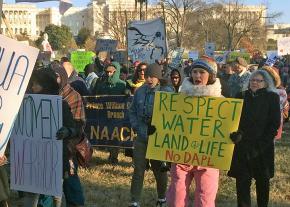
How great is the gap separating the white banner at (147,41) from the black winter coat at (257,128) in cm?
673

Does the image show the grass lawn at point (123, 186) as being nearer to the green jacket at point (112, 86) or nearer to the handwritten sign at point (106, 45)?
the green jacket at point (112, 86)

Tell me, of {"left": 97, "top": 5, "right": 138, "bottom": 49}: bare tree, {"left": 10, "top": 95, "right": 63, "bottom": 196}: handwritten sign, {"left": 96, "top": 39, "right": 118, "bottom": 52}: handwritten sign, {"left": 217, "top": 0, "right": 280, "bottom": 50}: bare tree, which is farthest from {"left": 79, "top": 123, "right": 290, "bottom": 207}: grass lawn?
{"left": 217, "top": 0, "right": 280, "bottom": 50}: bare tree

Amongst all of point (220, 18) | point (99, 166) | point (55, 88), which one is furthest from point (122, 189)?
point (220, 18)

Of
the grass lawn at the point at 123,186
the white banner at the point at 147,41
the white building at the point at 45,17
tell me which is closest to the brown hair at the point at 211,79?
the grass lawn at the point at 123,186

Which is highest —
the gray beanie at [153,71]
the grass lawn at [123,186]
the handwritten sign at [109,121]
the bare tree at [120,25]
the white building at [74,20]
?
the white building at [74,20]

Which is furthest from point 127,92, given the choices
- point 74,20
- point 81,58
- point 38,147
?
point 74,20

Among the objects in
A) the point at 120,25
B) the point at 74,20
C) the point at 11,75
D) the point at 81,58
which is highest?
the point at 74,20

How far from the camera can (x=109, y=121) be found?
28.5ft

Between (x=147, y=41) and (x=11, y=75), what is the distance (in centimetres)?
858

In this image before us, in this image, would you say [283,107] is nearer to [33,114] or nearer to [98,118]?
[98,118]

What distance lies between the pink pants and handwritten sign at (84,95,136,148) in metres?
3.60

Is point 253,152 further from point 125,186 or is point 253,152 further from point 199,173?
point 125,186

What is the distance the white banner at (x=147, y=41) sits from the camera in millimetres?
12478

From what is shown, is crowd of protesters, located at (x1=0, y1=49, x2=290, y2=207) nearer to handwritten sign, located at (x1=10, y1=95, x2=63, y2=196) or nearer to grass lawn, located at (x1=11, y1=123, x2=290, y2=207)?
handwritten sign, located at (x1=10, y1=95, x2=63, y2=196)
